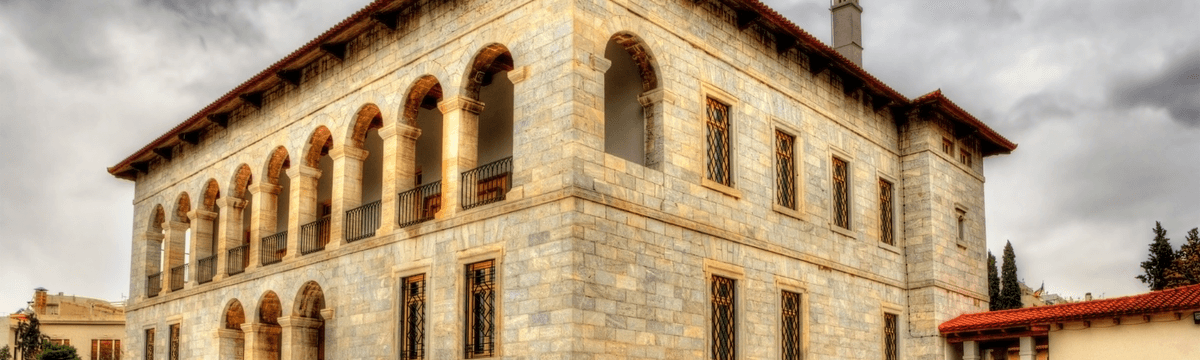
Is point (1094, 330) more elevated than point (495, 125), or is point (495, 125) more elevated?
point (495, 125)

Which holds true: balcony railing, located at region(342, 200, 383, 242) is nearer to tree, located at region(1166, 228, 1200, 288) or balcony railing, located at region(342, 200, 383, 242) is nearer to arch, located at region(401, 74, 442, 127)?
arch, located at region(401, 74, 442, 127)

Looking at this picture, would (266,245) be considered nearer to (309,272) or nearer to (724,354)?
(309,272)

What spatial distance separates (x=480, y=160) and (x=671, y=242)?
5018 millimetres

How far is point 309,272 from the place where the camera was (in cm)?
1845

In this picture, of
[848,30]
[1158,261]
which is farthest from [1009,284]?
[848,30]

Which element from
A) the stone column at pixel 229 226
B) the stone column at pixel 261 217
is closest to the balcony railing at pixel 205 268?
the stone column at pixel 229 226

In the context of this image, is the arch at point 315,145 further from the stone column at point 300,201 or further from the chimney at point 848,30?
the chimney at point 848,30

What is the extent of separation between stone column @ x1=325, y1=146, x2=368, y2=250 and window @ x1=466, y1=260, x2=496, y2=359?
394cm

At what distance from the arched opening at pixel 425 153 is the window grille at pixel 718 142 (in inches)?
159

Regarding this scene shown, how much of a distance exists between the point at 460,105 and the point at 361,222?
3397mm

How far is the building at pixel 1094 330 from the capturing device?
57.7 feet

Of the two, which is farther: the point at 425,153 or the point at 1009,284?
the point at 1009,284

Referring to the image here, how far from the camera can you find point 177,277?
24.3 metres

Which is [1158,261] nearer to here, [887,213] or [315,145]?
[887,213]
